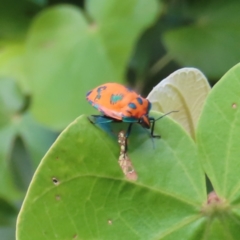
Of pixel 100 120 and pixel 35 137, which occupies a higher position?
pixel 100 120

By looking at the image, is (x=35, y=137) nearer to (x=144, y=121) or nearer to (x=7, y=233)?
(x=7, y=233)

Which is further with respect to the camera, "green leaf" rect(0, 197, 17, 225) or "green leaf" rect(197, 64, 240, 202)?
"green leaf" rect(0, 197, 17, 225)

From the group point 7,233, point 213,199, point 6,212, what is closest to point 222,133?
point 213,199

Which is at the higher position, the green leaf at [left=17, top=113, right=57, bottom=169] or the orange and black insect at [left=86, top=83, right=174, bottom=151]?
the orange and black insect at [left=86, top=83, right=174, bottom=151]

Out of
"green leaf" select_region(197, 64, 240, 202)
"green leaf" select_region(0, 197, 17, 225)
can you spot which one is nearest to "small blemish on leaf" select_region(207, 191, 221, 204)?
"green leaf" select_region(197, 64, 240, 202)

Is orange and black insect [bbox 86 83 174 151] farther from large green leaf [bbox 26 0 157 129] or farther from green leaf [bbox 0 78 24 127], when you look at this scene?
green leaf [bbox 0 78 24 127]
